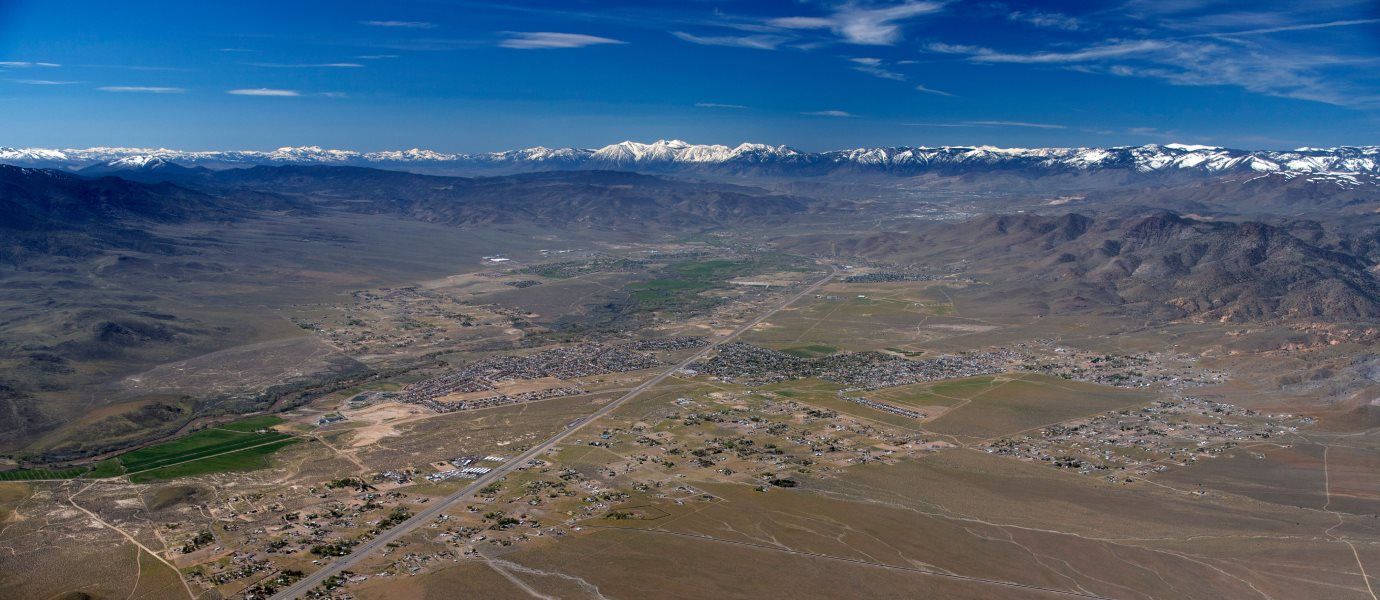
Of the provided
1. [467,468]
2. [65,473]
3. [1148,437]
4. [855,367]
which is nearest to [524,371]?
[467,468]

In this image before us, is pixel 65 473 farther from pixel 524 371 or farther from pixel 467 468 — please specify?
pixel 524 371

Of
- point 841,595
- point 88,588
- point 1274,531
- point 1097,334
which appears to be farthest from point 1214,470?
point 88,588

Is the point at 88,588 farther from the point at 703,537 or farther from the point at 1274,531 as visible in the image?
the point at 1274,531

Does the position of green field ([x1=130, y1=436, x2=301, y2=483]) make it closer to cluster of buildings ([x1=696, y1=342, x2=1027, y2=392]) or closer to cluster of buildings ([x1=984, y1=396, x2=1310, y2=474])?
cluster of buildings ([x1=696, y1=342, x2=1027, y2=392])

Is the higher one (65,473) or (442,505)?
(442,505)

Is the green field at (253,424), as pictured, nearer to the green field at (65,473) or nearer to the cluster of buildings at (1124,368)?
the green field at (65,473)

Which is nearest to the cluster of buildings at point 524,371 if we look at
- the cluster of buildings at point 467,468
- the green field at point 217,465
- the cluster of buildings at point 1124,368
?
the cluster of buildings at point 467,468


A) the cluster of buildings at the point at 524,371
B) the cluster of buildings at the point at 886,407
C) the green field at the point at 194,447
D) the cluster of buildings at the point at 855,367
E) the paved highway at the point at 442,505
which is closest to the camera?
the paved highway at the point at 442,505

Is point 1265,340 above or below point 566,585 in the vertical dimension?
above

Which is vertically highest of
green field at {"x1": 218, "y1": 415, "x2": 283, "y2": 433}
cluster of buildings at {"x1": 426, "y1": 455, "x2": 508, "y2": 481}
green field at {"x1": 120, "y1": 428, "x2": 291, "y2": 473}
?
cluster of buildings at {"x1": 426, "y1": 455, "x2": 508, "y2": 481}

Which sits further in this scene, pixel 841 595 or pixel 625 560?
pixel 625 560

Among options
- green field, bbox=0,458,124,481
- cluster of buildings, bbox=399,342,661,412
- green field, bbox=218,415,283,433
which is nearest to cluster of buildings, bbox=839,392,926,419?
cluster of buildings, bbox=399,342,661,412
